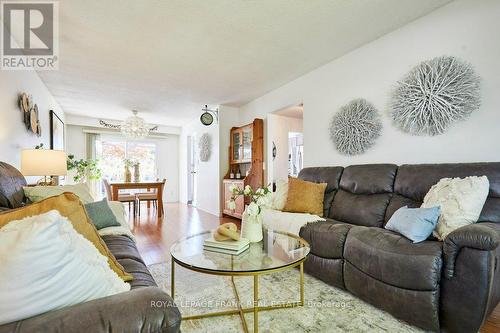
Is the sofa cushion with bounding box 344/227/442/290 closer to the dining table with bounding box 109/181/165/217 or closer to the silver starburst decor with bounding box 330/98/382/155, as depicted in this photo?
the silver starburst decor with bounding box 330/98/382/155

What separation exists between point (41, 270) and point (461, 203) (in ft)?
7.25

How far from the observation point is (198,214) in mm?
5562

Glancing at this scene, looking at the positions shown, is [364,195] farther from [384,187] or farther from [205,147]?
[205,147]

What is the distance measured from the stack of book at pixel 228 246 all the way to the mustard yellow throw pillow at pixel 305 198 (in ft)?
3.96

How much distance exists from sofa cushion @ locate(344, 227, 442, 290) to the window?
21.6 ft

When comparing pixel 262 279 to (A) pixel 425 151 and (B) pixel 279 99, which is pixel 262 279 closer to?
(A) pixel 425 151

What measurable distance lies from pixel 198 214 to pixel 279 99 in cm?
312

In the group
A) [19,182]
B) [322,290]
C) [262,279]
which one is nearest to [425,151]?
[322,290]

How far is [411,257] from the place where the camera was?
1.47 m

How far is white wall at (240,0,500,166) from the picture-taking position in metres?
1.94

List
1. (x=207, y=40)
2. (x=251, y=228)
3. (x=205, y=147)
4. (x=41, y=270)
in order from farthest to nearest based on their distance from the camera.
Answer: (x=205, y=147) → (x=207, y=40) → (x=251, y=228) → (x=41, y=270)

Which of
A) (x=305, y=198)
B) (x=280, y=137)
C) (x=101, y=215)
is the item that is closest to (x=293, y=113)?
(x=280, y=137)
